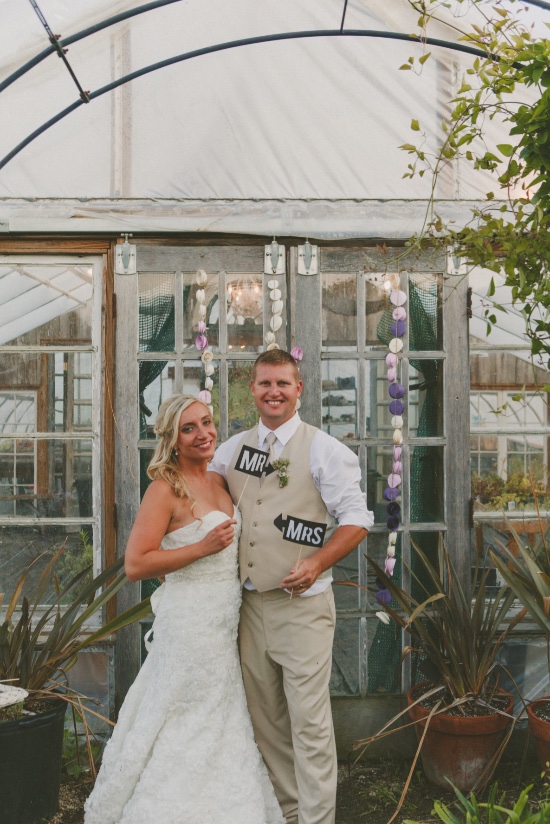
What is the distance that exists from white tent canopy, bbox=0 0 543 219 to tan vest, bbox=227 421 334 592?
1353 mm

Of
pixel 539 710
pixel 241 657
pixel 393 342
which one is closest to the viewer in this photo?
pixel 241 657

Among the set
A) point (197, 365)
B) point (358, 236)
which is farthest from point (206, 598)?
point (358, 236)

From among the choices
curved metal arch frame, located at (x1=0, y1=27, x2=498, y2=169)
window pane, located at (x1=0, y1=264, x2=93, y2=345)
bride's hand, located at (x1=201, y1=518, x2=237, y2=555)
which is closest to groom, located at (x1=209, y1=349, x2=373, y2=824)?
bride's hand, located at (x1=201, y1=518, x2=237, y2=555)

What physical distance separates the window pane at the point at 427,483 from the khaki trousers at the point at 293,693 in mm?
958

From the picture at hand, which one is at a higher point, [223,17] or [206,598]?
→ [223,17]

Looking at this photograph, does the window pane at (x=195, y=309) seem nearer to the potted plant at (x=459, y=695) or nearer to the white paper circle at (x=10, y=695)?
the potted plant at (x=459, y=695)

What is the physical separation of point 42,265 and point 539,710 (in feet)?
9.54

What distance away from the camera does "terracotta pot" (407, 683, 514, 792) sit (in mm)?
3166

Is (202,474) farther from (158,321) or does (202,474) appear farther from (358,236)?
(358,236)

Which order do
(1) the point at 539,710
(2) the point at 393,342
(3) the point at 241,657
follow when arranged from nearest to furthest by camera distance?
(3) the point at 241,657 < (1) the point at 539,710 < (2) the point at 393,342

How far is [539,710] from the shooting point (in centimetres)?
321

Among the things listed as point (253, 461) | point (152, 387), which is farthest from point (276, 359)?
point (152, 387)

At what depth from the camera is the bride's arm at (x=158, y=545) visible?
8.52 ft

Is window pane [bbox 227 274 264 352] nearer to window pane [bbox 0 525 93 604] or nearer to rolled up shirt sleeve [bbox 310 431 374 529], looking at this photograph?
rolled up shirt sleeve [bbox 310 431 374 529]
